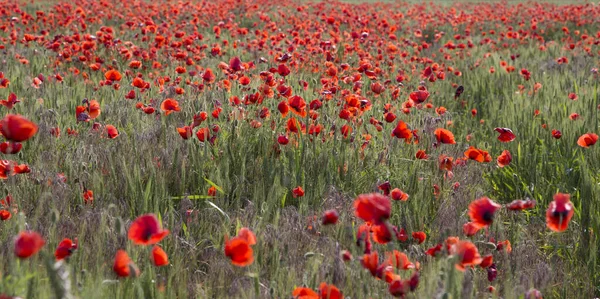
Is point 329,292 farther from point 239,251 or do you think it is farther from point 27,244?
point 27,244

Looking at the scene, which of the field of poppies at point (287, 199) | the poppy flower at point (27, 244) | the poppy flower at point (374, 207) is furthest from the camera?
the field of poppies at point (287, 199)

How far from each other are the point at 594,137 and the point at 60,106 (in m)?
2.97

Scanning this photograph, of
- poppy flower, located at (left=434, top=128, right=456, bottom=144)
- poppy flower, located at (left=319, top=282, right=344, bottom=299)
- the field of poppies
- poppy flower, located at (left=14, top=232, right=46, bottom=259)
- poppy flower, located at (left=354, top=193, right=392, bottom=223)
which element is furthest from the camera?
poppy flower, located at (left=434, top=128, right=456, bottom=144)

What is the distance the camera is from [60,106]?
386 cm

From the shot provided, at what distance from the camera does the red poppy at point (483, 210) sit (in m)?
1.46

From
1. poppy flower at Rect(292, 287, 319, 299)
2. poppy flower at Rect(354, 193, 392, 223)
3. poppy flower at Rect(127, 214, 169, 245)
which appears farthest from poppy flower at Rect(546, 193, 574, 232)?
poppy flower at Rect(127, 214, 169, 245)

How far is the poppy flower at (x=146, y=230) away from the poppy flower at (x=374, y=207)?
43 centimetres

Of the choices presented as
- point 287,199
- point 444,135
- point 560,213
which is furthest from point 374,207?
point 287,199

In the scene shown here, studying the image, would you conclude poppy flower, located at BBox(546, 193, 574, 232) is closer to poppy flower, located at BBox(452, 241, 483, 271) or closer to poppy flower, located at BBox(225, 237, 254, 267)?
poppy flower, located at BBox(452, 241, 483, 271)

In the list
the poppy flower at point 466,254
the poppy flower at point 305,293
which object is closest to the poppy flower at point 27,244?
the poppy flower at point 305,293

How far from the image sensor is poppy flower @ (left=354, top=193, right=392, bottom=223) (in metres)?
1.27

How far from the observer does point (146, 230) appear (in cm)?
140

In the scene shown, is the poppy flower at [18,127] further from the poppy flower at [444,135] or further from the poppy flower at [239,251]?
the poppy flower at [444,135]

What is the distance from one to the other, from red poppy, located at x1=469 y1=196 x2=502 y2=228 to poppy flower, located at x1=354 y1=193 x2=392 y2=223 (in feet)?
0.96
